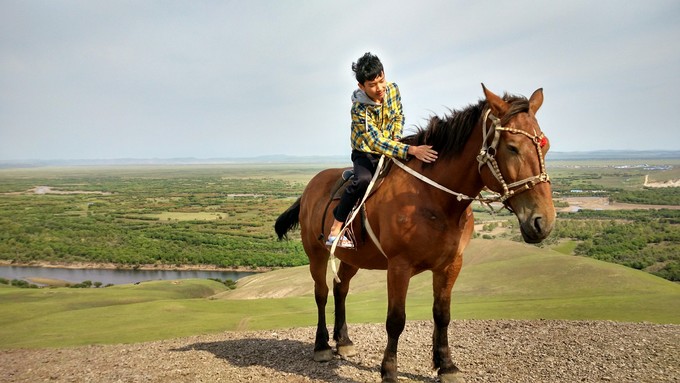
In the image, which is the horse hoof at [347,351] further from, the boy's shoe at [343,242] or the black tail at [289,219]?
the boy's shoe at [343,242]

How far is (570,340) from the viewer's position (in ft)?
26.6

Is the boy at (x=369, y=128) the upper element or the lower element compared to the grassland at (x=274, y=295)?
upper

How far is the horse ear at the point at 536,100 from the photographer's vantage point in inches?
185

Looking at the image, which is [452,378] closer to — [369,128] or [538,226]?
[538,226]

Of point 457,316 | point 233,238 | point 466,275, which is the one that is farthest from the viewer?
point 233,238

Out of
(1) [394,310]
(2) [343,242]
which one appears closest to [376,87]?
(2) [343,242]

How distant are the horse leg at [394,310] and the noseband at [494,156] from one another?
155cm

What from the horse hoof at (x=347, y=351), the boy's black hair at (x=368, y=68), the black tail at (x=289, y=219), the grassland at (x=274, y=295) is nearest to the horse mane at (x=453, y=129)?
the boy's black hair at (x=368, y=68)

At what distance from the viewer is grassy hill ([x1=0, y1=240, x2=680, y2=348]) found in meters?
13.0

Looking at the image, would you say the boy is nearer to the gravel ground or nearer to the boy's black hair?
the boy's black hair

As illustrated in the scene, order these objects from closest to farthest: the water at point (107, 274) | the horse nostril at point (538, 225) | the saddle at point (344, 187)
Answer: the horse nostril at point (538, 225) < the saddle at point (344, 187) < the water at point (107, 274)

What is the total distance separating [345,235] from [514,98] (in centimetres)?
285

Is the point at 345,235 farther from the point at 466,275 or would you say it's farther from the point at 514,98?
the point at 466,275

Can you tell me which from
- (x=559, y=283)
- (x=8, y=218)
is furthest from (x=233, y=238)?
(x=559, y=283)
